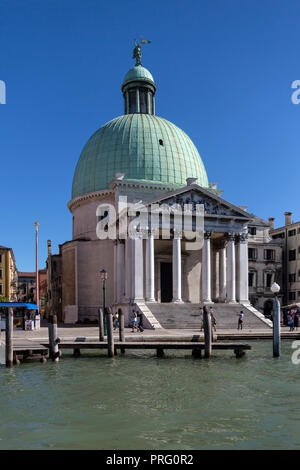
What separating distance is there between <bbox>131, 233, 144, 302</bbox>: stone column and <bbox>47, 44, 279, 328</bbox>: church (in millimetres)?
72

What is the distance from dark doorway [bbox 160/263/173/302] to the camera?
1623 inches

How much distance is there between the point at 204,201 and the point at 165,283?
8.03 metres

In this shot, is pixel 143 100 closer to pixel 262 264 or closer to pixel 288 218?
pixel 262 264

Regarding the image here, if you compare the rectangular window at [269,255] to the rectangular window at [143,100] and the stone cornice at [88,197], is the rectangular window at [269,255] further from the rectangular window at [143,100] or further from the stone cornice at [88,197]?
the rectangular window at [143,100]

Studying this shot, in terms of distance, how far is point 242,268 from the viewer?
3991 centimetres

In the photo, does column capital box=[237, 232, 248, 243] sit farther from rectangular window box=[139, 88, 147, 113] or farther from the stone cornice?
rectangular window box=[139, 88, 147, 113]

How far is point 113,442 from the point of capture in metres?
8.75

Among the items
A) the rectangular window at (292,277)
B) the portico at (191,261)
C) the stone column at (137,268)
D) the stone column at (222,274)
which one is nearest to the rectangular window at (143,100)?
the portico at (191,261)

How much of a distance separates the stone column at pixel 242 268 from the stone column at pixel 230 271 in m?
0.55

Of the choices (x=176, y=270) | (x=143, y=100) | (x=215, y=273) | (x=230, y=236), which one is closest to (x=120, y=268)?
(x=176, y=270)

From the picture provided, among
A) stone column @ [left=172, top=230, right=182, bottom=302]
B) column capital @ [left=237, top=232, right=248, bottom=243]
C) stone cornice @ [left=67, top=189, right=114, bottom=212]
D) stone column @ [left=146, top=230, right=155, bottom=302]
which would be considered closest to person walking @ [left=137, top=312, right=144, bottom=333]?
stone column @ [left=146, top=230, right=155, bottom=302]
